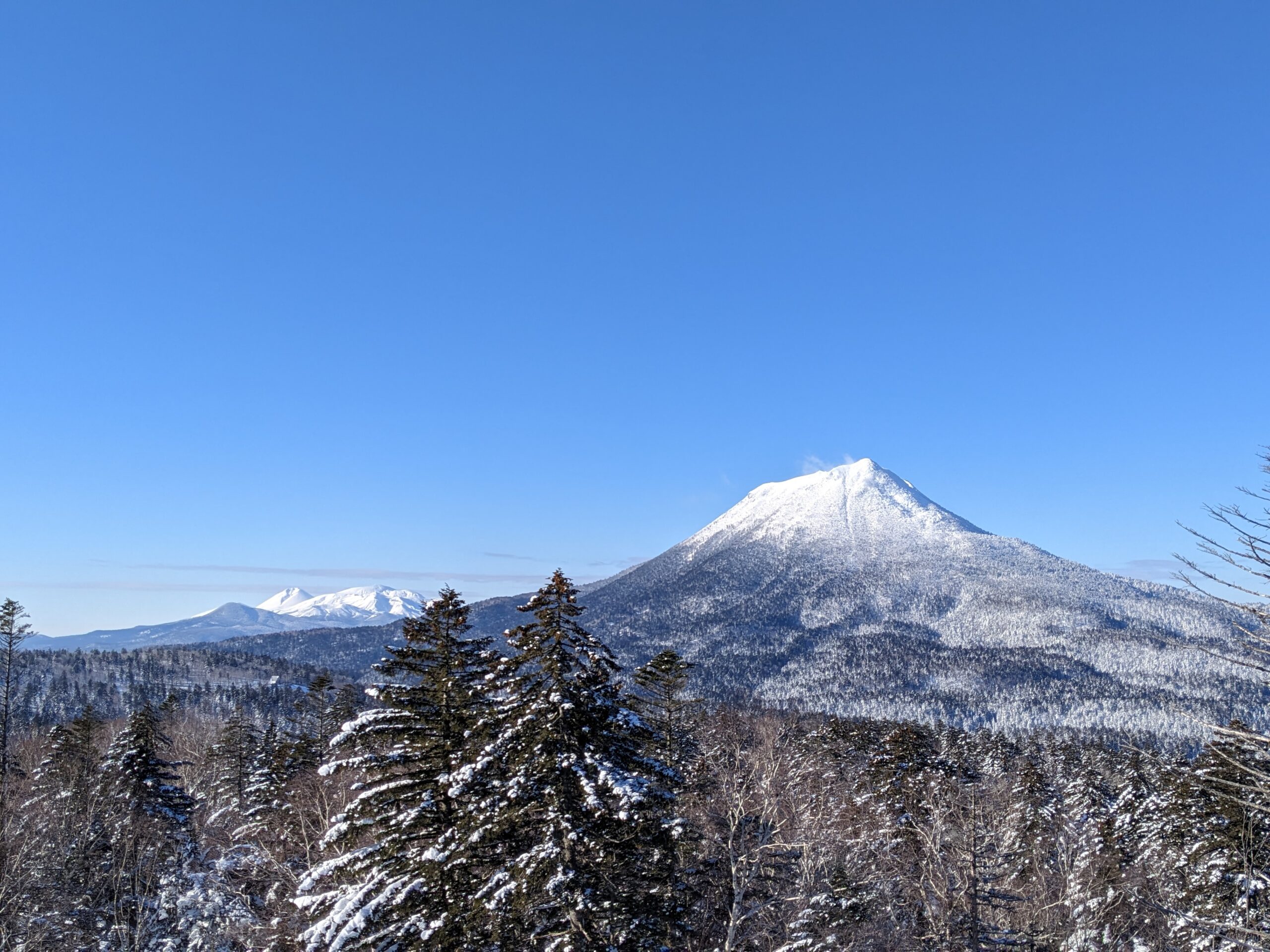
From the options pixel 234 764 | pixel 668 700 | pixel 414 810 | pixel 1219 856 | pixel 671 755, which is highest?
pixel 668 700

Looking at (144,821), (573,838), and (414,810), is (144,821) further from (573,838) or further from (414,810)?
(573,838)

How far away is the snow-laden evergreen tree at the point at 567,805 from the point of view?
1458 cm

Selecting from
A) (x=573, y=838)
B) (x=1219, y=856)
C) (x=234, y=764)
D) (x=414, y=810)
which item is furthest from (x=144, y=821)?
(x=1219, y=856)

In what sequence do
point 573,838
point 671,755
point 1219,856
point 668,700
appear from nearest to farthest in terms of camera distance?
point 573,838 → point 1219,856 → point 668,700 → point 671,755

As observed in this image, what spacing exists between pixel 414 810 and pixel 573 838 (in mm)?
3820

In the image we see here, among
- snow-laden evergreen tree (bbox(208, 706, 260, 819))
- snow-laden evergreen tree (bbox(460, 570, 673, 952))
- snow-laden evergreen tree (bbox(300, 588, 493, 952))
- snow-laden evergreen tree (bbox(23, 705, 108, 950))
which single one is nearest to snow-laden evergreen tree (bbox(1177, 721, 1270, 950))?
snow-laden evergreen tree (bbox(460, 570, 673, 952))

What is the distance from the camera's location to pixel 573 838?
14836 mm

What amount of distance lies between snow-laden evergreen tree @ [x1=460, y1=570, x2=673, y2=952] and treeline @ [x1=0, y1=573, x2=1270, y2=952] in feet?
0.18

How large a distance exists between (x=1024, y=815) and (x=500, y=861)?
125 ft

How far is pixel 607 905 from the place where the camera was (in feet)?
49.1

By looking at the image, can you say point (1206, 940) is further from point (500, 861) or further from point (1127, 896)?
point (500, 861)

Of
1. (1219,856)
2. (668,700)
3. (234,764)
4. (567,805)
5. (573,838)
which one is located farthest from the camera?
(234,764)

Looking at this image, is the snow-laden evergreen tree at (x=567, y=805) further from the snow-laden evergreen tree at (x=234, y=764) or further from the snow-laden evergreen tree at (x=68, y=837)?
the snow-laden evergreen tree at (x=234, y=764)

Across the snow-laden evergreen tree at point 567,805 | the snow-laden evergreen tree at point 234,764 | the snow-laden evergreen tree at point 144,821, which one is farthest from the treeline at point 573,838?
the snow-laden evergreen tree at point 234,764
